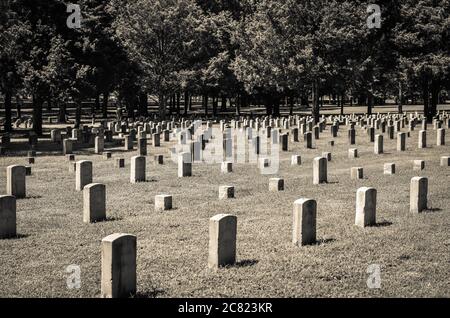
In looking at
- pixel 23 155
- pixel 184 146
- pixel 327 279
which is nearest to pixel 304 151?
pixel 184 146

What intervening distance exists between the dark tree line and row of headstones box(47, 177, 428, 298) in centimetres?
2480

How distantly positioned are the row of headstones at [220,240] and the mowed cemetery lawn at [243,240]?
224mm

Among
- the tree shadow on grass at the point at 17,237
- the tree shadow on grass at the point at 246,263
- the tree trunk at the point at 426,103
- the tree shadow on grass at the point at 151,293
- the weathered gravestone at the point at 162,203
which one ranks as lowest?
the tree shadow on grass at the point at 151,293

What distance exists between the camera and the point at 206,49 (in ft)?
166

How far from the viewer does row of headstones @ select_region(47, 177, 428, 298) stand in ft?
22.8

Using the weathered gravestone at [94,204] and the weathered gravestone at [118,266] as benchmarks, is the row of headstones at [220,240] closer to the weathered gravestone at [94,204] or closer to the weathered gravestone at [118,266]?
the weathered gravestone at [118,266]

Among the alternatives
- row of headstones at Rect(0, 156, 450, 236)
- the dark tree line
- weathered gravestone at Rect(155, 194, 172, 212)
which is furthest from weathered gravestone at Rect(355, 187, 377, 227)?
the dark tree line

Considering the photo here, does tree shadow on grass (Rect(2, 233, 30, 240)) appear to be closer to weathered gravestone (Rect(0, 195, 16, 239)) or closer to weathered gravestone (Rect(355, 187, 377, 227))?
weathered gravestone (Rect(0, 195, 16, 239))

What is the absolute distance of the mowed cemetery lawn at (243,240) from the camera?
24.6 ft

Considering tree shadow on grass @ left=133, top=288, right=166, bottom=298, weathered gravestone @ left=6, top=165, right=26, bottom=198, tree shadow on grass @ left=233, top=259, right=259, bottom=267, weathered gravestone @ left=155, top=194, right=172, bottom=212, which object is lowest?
tree shadow on grass @ left=133, top=288, right=166, bottom=298

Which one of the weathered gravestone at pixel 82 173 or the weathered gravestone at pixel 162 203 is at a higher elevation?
the weathered gravestone at pixel 82 173

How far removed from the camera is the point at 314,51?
40.3 metres

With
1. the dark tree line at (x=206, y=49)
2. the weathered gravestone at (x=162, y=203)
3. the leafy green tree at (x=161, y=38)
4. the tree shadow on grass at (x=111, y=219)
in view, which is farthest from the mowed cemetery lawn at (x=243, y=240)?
the leafy green tree at (x=161, y=38)

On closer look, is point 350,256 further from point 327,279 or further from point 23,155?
point 23,155
